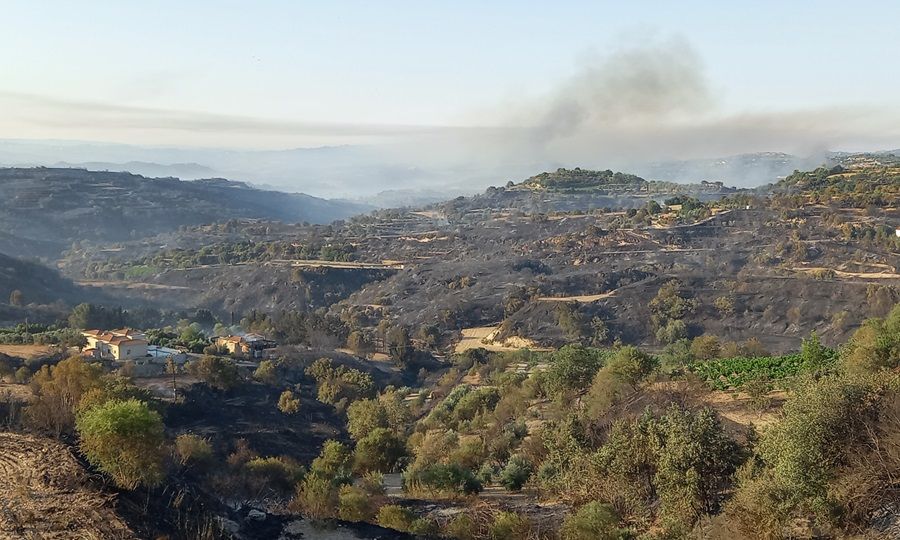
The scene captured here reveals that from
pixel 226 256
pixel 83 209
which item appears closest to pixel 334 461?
pixel 226 256

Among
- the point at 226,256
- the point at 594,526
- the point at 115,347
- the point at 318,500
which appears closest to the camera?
the point at 594,526

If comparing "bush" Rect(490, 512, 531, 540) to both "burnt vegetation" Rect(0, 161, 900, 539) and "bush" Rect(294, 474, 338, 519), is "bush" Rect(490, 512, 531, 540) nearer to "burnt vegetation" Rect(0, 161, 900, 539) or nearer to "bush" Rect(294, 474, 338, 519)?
"burnt vegetation" Rect(0, 161, 900, 539)

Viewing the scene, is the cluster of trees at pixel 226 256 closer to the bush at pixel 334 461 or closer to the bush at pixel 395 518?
the bush at pixel 334 461

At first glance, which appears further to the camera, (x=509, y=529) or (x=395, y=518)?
(x=395, y=518)

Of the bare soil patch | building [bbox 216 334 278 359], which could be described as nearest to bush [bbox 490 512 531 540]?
building [bbox 216 334 278 359]

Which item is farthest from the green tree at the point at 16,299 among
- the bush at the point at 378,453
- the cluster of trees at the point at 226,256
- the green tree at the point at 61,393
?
the bush at the point at 378,453

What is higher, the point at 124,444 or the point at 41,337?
the point at 124,444

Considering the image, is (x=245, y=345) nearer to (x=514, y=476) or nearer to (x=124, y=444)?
(x=514, y=476)
